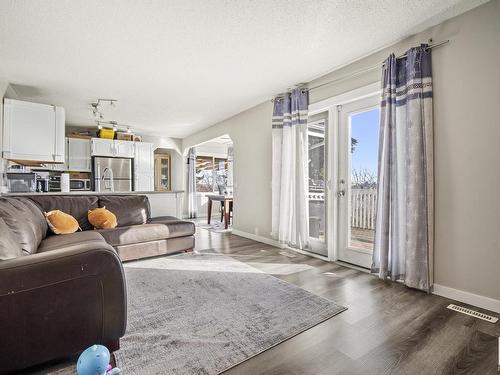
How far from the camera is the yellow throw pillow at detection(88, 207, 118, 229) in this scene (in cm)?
318

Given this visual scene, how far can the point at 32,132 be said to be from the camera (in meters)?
3.81

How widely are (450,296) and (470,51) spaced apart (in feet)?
6.90

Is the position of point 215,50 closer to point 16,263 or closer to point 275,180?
point 275,180

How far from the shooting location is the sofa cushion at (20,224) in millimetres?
1772

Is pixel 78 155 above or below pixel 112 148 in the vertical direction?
below

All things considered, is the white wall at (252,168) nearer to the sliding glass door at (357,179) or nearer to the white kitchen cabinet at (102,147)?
the sliding glass door at (357,179)

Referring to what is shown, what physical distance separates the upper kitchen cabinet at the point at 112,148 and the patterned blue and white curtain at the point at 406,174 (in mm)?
5790

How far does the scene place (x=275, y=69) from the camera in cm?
320

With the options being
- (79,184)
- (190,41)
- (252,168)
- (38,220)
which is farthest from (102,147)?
(190,41)

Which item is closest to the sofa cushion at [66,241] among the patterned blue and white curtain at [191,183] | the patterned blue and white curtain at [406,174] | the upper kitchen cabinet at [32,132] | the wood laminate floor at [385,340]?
the wood laminate floor at [385,340]

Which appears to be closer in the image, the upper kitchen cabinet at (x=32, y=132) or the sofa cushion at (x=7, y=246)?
the sofa cushion at (x=7, y=246)

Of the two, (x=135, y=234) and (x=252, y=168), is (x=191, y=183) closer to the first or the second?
(x=252, y=168)

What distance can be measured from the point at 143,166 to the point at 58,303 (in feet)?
18.8

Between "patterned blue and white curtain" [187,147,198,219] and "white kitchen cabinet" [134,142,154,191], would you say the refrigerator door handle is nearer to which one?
"white kitchen cabinet" [134,142,154,191]
